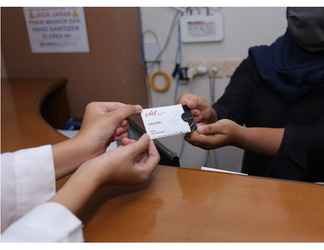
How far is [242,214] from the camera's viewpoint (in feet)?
2.70

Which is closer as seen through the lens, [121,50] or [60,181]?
[60,181]

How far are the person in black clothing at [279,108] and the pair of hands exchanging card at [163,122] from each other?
0.26 feet

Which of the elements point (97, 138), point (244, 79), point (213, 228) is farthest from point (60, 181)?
point (244, 79)

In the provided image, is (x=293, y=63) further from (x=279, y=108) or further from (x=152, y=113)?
(x=152, y=113)

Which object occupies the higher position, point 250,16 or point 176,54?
point 250,16

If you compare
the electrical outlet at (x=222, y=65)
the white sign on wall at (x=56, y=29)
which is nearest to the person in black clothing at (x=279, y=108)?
the electrical outlet at (x=222, y=65)

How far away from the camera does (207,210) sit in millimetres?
844

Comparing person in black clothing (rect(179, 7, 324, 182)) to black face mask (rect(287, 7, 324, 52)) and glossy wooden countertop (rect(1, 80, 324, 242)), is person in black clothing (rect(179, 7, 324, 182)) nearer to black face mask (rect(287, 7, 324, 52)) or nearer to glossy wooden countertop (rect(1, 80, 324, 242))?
black face mask (rect(287, 7, 324, 52))

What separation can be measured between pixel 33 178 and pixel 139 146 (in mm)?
237

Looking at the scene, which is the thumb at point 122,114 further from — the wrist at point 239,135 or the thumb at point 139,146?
the wrist at point 239,135

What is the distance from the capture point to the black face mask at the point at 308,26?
1.16 m

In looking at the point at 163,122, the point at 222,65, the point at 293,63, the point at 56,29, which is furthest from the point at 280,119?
the point at 56,29
